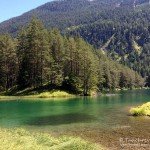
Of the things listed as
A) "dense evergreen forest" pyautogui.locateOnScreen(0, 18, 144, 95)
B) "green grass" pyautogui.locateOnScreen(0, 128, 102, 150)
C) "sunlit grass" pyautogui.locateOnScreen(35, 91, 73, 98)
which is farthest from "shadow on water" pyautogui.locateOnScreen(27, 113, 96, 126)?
"dense evergreen forest" pyautogui.locateOnScreen(0, 18, 144, 95)

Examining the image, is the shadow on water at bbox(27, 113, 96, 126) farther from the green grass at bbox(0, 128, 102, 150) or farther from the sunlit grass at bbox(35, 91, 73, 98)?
the sunlit grass at bbox(35, 91, 73, 98)

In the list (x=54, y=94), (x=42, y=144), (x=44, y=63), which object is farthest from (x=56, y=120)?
(x=44, y=63)

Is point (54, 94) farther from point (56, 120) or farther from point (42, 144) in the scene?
point (42, 144)

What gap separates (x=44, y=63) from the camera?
126375 millimetres

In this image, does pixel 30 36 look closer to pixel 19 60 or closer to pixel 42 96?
pixel 19 60

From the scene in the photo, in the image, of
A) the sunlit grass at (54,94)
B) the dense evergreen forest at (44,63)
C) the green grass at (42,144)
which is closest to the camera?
the green grass at (42,144)

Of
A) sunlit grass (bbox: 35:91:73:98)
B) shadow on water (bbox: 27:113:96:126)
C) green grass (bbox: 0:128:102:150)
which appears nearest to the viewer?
green grass (bbox: 0:128:102:150)

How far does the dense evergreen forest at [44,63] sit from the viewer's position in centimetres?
12375

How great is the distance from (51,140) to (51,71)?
90.6 metres

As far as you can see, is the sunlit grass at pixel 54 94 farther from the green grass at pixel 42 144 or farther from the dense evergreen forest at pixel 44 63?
the green grass at pixel 42 144

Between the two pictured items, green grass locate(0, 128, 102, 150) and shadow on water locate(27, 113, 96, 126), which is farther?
shadow on water locate(27, 113, 96, 126)

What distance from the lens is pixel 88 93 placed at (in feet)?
403

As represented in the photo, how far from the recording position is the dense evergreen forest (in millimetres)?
123750

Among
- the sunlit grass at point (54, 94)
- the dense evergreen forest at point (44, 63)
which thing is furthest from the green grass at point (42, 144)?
the dense evergreen forest at point (44, 63)
